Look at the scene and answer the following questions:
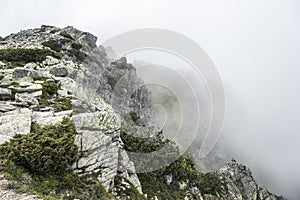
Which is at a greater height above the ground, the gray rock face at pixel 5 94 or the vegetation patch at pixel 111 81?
the vegetation patch at pixel 111 81

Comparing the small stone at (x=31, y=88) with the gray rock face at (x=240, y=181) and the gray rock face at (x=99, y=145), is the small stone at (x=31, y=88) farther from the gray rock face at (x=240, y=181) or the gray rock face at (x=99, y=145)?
the gray rock face at (x=240, y=181)

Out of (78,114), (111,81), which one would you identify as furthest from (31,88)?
(111,81)

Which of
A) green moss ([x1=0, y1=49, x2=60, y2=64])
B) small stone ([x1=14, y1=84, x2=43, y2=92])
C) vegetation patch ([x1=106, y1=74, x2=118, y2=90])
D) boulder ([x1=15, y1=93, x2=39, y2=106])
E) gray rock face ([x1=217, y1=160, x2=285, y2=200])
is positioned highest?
vegetation patch ([x1=106, y1=74, x2=118, y2=90])

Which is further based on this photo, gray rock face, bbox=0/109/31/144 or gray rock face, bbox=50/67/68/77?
gray rock face, bbox=50/67/68/77

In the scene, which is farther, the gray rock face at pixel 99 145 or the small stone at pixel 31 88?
the small stone at pixel 31 88

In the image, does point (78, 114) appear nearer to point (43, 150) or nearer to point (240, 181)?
point (43, 150)

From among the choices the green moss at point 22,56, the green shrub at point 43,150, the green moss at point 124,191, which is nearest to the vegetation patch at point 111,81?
the green moss at point 22,56

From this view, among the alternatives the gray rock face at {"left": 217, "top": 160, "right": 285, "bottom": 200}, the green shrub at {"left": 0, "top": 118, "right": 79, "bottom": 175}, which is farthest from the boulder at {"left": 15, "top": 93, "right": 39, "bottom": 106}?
the gray rock face at {"left": 217, "top": 160, "right": 285, "bottom": 200}

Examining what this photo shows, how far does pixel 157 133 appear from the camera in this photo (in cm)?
2322

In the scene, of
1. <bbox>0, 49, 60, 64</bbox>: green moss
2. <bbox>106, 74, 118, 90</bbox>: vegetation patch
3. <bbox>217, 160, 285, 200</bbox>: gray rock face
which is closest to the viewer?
<bbox>0, 49, 60, 64</bbox>: green moss

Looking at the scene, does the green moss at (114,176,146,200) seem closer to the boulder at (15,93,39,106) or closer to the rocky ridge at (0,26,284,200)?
the rocky ridge at (0,26,284,200)

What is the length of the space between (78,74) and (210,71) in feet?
50.3

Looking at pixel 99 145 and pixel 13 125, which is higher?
pixel 99 145

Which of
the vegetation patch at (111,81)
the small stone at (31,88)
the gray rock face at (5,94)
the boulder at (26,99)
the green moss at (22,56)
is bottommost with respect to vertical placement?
the gray rock face at (5,94)
